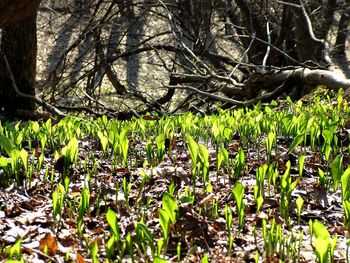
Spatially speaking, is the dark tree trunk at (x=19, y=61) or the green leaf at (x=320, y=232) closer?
the green leaf at (x=320, y=232)

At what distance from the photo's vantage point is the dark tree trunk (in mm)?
7918

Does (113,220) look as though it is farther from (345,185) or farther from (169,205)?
(345,185)

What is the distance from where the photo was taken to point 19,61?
812 cm

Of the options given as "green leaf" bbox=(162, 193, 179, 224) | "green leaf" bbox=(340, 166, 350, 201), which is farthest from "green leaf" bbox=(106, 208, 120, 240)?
"green leaf" bbox=(340, 166, 350, 201)

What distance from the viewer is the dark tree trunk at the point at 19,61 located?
792cm

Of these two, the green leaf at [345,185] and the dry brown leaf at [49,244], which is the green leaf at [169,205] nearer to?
the dry brown leaf at [49,244]

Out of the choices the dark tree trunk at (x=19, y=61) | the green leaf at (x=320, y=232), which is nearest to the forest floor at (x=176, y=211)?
the green leaf at (x=320, y=232)

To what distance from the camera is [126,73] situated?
50.3 ft

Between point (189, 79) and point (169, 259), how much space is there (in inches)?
273

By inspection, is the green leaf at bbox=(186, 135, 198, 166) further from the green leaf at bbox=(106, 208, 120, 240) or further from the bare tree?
the bare tree

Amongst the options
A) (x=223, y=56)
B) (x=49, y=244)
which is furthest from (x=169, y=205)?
(x=223, y=56)

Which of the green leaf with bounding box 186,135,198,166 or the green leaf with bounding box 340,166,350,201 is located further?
the green leaf with bounding box 186,135,198,166

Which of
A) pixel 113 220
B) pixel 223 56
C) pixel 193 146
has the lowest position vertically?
pixel 113 220

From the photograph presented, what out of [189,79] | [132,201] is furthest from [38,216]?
[189,79]
